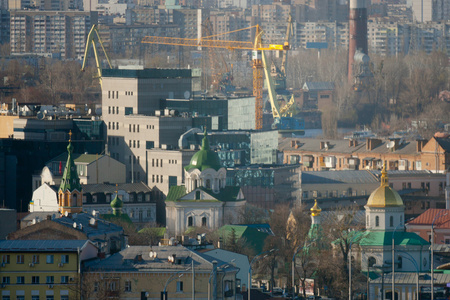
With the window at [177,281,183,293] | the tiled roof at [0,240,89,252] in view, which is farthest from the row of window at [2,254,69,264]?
the window at [177,281,183,293]

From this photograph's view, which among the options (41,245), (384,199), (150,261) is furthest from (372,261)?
(41,245)

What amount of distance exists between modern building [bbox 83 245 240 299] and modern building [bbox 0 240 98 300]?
715 mm

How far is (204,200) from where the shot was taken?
4291 inches

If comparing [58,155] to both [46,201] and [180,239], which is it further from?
[180,239]

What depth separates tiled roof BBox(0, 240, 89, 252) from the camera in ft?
253

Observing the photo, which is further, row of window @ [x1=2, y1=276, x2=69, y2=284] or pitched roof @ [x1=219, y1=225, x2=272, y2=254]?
pitched roof @ [x1=219, y1=225, x2=272, y2=254]

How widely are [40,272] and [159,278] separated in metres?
4.51

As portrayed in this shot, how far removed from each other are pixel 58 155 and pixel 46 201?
14.1m

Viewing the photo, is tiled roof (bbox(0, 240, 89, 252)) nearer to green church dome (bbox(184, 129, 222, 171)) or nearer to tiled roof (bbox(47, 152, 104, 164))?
green church dome (bbox(184, 129, 222, 171))

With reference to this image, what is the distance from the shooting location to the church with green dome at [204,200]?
4277 inches

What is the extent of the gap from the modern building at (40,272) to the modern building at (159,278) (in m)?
0.72

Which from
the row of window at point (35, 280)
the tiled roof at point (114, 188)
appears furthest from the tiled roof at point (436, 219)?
the row of window at point (35, 280)

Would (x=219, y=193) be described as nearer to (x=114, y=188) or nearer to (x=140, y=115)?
(x=114, y=188)

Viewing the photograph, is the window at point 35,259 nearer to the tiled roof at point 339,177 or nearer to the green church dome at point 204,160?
the green church dome at point 204,160
